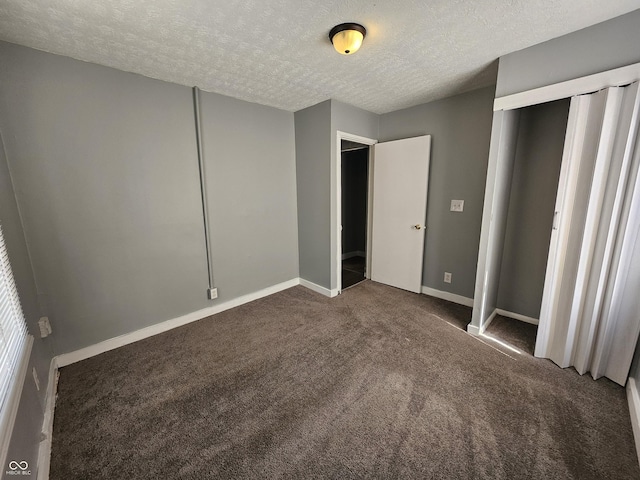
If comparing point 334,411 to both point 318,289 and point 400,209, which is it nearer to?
point 318,289

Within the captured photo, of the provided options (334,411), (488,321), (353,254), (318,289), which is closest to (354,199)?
(353,254)

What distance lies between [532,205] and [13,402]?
149 inches

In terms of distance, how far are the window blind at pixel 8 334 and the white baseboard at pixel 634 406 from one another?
2881mm

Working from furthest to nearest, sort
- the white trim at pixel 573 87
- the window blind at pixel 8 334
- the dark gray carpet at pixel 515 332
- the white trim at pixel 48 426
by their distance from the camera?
the dark gray carpet at pixel 515 332 → the white trim at pixel 573 87 → the white trim at pixel 48 426 → the window blind at pixel 8 334

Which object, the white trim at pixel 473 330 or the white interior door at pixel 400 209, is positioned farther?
the white interior door at pixel 400 209

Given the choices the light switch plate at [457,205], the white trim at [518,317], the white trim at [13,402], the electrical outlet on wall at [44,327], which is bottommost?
the white trim at [518,317]

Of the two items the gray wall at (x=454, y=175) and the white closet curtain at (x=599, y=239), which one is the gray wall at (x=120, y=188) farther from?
the white closet curtain at (x=599, y=239)

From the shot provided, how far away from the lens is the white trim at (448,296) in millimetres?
2990

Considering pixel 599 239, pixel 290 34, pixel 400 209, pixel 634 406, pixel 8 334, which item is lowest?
pixel 634 406

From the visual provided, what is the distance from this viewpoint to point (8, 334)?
4.21ft

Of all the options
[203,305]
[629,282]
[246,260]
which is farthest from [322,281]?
[629,282]

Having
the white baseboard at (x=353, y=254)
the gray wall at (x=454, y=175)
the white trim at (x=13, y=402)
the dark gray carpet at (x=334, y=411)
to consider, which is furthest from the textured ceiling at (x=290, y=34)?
the white baseboard at (x=353, y=254)

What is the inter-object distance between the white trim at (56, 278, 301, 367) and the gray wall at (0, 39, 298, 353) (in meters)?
0.06

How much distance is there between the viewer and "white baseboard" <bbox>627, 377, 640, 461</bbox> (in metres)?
1.37
